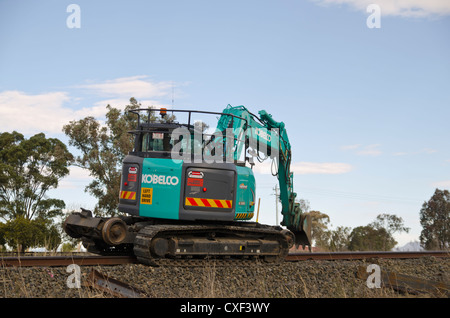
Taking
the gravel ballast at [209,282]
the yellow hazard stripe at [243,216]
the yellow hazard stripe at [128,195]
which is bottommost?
the gravel ballast at [209,282]

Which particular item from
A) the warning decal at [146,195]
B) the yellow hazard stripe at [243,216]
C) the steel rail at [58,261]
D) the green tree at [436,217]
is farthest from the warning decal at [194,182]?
the green tree at [436,217]

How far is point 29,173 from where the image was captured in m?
38.6

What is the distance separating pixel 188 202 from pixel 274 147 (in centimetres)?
379

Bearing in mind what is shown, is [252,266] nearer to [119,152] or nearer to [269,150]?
[269,150]

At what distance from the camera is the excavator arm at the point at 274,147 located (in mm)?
11586

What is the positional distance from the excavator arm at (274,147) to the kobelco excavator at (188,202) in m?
0.05

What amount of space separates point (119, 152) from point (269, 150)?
2287 cm

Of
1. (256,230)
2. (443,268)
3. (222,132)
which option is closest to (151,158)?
(222,132)

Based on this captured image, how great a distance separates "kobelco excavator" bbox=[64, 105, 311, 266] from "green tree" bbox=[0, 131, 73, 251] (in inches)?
1051

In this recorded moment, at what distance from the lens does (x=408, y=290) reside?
26.5 ft

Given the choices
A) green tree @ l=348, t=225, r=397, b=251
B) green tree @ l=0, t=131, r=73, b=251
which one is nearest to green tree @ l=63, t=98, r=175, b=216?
green tree @ l=0, t=131, r=73, b=251

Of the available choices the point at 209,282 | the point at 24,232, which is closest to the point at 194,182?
the point at 209,282
